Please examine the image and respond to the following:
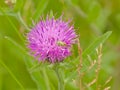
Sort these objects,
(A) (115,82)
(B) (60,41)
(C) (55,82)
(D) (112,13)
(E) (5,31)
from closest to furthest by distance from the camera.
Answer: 1. (B) (60,41)
2. (A) (115,82)
3. (C) (55,82)
4. (E) (5,31)
5. (D) (112,13)

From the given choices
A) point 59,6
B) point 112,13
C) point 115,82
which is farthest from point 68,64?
point 112,13

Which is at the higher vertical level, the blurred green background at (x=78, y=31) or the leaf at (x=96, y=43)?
the blurred green background at (x=78, y=31)

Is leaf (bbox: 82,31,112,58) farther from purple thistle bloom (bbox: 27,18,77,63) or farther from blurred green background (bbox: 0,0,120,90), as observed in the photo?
blurred green background (bbox: 0,0,120,90)

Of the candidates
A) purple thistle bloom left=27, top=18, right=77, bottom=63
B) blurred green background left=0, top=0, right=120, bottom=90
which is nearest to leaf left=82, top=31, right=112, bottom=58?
purple thistle bloom left=27, top=18, right=77, bottom=63

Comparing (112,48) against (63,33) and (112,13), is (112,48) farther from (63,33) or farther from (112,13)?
(63,33)

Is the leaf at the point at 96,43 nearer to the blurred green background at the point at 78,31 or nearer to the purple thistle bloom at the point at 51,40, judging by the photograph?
the purple thistle bloom at the point at 51,40

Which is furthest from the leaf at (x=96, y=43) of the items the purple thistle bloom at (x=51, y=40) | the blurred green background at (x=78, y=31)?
the blurred green background at (x=78, y=31)

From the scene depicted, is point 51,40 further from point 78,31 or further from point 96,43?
point 78,31

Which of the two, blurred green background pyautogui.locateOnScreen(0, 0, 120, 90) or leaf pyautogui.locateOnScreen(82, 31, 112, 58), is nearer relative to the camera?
leaf pyautogui.locateOnScreen(82, 31, 112, 58)
